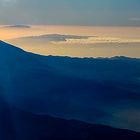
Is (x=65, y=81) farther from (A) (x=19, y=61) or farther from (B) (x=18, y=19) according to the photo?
(B) (x=18, y=19)

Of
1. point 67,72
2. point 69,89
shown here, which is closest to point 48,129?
point 69,89

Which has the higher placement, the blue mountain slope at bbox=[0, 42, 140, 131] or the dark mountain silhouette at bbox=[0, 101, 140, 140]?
the blue mountain slope at bbox=[0, 42, 140, 131]

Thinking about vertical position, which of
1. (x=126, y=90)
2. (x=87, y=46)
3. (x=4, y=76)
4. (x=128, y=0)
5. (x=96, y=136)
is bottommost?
(x=96, y=136)

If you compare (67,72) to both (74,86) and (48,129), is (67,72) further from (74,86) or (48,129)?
(48,129)

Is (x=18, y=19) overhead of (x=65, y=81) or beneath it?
overhead

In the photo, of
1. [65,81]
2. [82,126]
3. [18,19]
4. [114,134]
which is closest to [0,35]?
[18,19]

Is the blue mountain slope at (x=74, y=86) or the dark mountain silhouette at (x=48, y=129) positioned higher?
the blue mountain slope at (x=74, y=86)

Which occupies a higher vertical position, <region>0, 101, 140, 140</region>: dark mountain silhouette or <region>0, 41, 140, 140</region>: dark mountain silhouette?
<region>0, 41, 140, 140</region>: dark mountain silhouette
